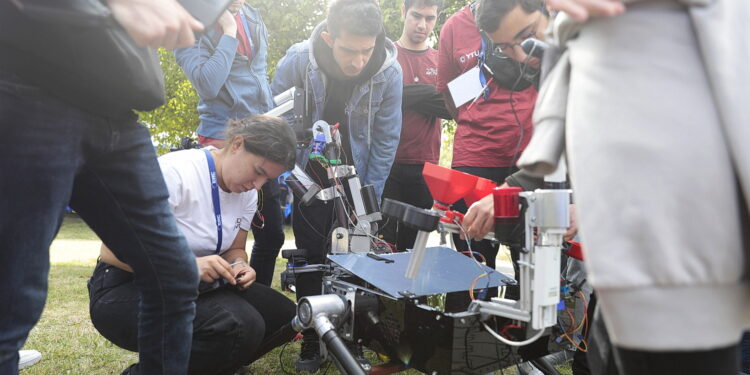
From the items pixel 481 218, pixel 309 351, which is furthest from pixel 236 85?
pixel 481 218

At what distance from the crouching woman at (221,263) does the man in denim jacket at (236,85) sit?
48 centimetres

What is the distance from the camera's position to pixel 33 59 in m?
1.04

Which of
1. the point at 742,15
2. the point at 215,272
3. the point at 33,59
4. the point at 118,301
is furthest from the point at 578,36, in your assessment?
the point at 118,301

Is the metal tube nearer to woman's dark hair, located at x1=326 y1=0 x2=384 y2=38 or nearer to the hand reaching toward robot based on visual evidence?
the hand reaching toward robot

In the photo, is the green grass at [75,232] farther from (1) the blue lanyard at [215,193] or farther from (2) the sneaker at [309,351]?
(1) the blue lanyard at [215,193]

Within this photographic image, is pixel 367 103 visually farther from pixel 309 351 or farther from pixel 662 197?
pixel 662 197

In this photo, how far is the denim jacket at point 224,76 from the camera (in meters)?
2.75

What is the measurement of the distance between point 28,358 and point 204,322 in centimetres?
95

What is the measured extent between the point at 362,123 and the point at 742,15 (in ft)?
7.69

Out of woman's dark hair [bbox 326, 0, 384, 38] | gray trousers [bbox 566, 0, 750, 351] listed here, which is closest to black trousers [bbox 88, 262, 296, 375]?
woman's dark hair [bbox 326, 0, 384, 38]

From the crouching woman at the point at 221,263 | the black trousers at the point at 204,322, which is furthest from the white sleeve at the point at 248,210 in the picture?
the black trousers at the point at 204,322

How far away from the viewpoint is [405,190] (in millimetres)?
3465

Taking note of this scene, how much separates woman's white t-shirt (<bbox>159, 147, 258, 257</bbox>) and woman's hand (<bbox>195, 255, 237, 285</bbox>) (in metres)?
0.11

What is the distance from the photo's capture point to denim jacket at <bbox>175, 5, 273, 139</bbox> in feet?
9.04
